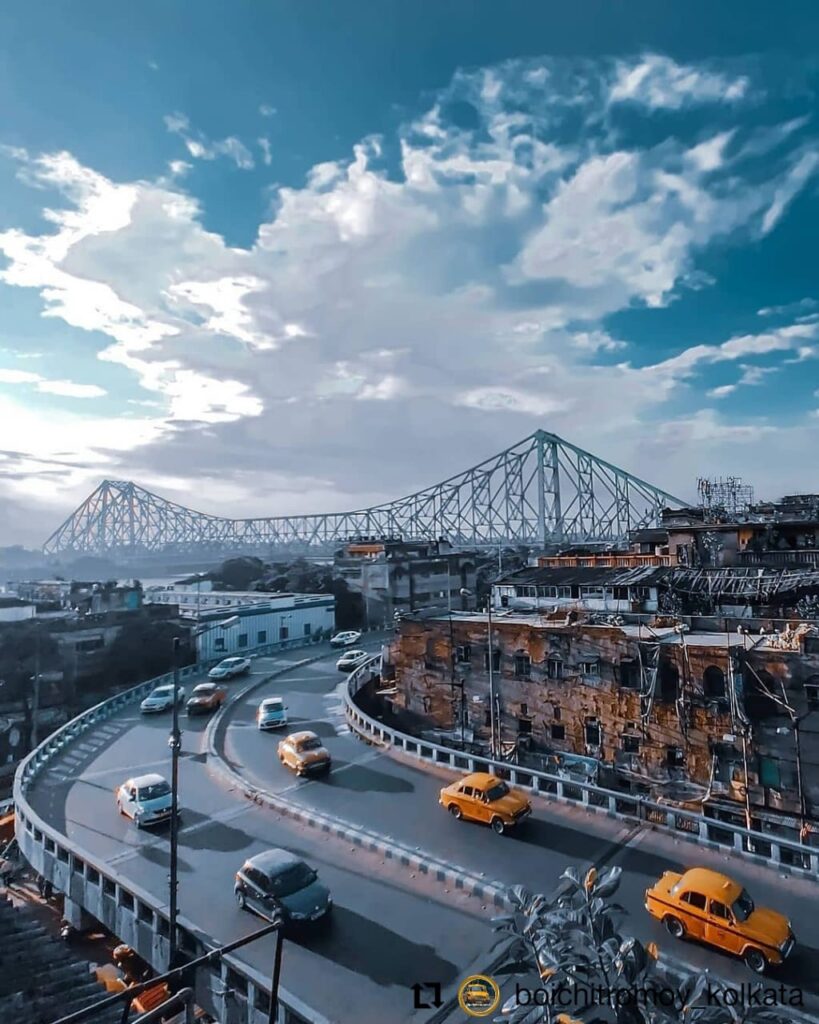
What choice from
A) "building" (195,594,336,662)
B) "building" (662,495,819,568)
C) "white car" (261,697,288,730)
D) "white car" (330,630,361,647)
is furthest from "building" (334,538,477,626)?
"white car" (261,697,288,730)

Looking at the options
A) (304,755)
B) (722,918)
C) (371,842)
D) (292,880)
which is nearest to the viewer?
(722,918)

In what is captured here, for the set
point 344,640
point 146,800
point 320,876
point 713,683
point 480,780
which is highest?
point 713,683

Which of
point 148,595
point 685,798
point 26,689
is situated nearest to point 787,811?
point 685,798

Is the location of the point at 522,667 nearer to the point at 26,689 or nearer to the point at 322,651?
the point at 322,651

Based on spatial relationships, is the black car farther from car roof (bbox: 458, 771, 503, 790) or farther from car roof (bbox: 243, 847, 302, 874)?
car roof (bbox: 458, 771, 503, 790)

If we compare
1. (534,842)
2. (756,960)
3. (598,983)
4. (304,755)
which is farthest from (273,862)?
(756,960)

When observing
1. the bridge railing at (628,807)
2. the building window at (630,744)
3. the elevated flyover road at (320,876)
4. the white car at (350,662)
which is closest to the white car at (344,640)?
the white car at (350,662)

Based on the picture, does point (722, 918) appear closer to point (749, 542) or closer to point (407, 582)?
point (749, 542)
